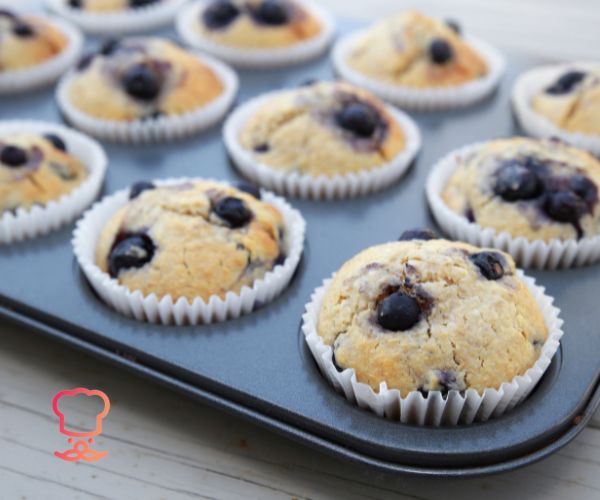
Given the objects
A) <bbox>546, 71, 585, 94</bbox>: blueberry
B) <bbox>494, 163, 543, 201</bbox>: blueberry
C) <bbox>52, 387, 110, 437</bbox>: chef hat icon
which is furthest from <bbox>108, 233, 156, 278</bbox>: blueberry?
<bbox>546, 71, 585, 94</bbox>: blueberry

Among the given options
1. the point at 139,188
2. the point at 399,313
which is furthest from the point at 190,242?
the point at 399,313

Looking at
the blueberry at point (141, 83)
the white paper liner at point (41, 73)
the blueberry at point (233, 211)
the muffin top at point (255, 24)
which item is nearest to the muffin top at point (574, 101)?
the muffin top at point (255, 24)

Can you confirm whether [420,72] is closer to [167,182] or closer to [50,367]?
[167,182]

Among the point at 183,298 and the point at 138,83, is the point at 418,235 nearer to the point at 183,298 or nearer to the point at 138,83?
the point at 183,298

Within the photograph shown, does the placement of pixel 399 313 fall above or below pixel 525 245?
above

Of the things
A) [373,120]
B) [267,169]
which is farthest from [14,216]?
[373,120]
